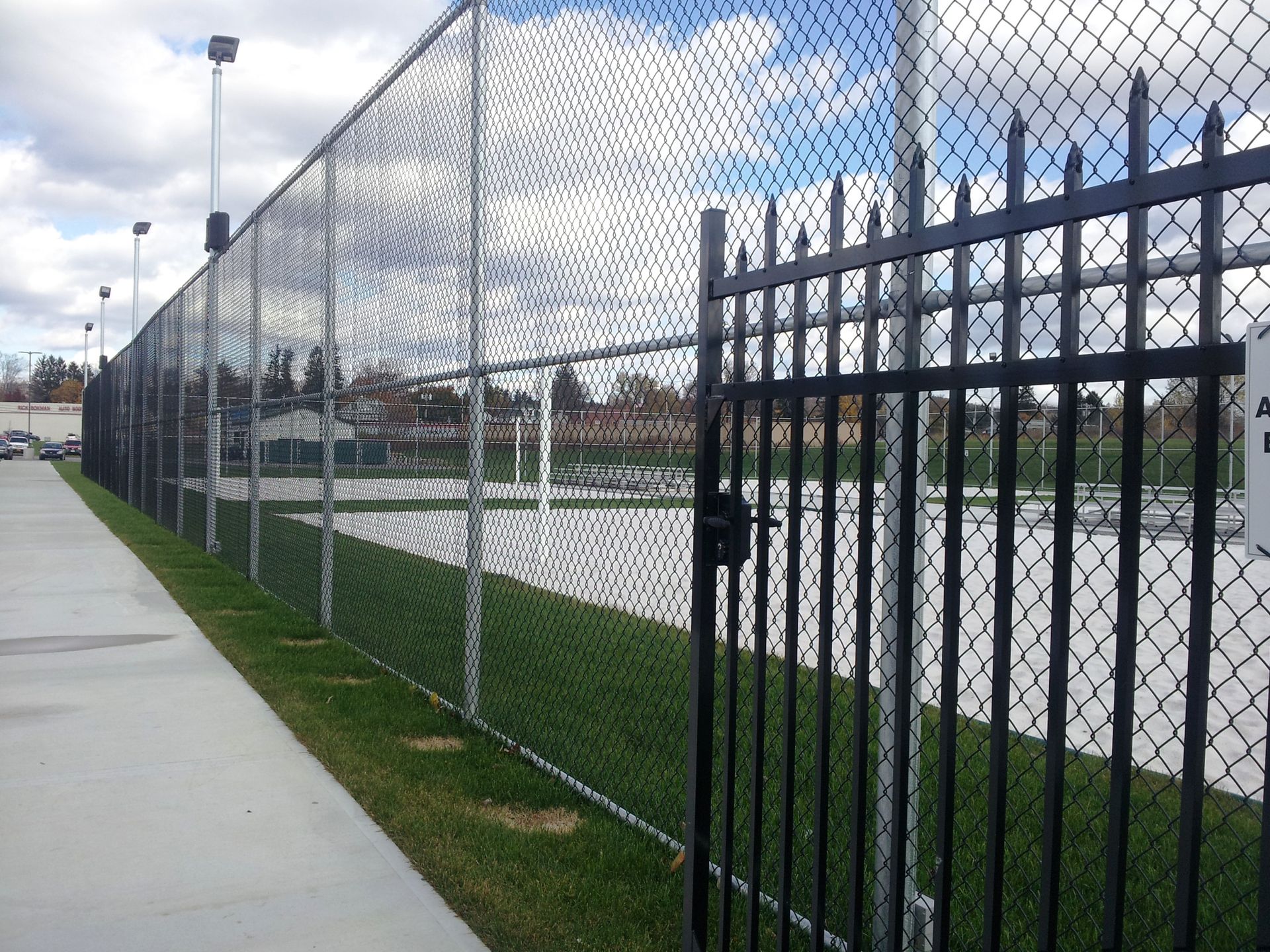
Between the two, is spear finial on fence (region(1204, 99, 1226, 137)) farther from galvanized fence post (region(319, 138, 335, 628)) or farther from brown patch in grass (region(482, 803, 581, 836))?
galvanized fence post (region(319, 138, 335, 628))

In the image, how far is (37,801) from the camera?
15.4 ft

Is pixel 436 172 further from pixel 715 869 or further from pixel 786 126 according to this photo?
pixel 715 869

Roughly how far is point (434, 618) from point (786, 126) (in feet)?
13.5

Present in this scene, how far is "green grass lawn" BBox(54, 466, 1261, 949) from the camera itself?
3.50m

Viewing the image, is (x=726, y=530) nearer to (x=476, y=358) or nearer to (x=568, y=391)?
(x=568, y=391)

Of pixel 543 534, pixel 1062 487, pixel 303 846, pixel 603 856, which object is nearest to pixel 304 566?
pixel 543 534

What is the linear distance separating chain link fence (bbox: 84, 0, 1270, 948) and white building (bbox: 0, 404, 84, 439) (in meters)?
109

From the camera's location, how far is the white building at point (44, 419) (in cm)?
10550

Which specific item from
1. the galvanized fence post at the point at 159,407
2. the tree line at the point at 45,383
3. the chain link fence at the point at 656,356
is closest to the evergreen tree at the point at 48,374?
the tree line at the point at 45,383

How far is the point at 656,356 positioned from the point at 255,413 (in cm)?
781

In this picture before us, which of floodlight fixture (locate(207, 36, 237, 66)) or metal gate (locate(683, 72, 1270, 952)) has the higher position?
floodlight fixture (locate(207, 36, 237, 66))

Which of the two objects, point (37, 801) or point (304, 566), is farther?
point (304, 566)

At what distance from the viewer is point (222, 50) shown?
47.7 ft

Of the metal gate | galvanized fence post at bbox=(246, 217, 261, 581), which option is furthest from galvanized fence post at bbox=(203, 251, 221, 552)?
the metal gate
